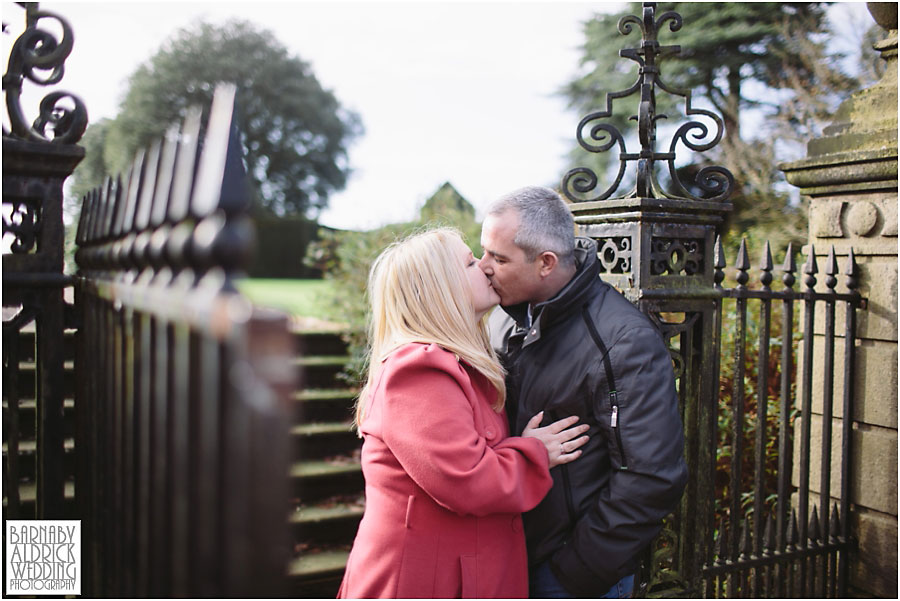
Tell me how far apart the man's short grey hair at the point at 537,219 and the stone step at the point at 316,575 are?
11.1 feet

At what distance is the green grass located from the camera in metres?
7.85

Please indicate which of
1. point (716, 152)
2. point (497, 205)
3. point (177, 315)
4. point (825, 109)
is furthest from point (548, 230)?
point (716, 152)

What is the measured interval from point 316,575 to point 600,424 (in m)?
3.30

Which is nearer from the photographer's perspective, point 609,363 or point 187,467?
point 187,467

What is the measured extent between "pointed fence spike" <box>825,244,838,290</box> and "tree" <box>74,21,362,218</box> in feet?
43.6

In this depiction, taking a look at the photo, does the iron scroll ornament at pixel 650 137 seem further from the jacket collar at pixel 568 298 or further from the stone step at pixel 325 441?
the stone step at pixel 325 441

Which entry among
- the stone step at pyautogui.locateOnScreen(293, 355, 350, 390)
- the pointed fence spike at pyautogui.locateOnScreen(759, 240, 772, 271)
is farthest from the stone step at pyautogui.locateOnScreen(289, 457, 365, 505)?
the pointed fence spike at pyautogui.locateOnScreen(759, 240, 772, 271)

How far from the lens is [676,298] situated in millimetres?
2959

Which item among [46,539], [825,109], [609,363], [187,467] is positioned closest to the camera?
[187,467]

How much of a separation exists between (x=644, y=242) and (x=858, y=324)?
1.71 m

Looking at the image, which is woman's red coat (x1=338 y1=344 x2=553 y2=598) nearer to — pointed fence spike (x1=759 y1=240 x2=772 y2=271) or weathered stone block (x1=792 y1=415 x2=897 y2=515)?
pointed fence spike (x1=759 y1=240 x2=772 y2=271)

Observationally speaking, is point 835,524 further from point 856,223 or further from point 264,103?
point 264,103

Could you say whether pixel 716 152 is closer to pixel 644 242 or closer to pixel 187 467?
pixel 644 242

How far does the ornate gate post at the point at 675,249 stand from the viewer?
2900 mm
